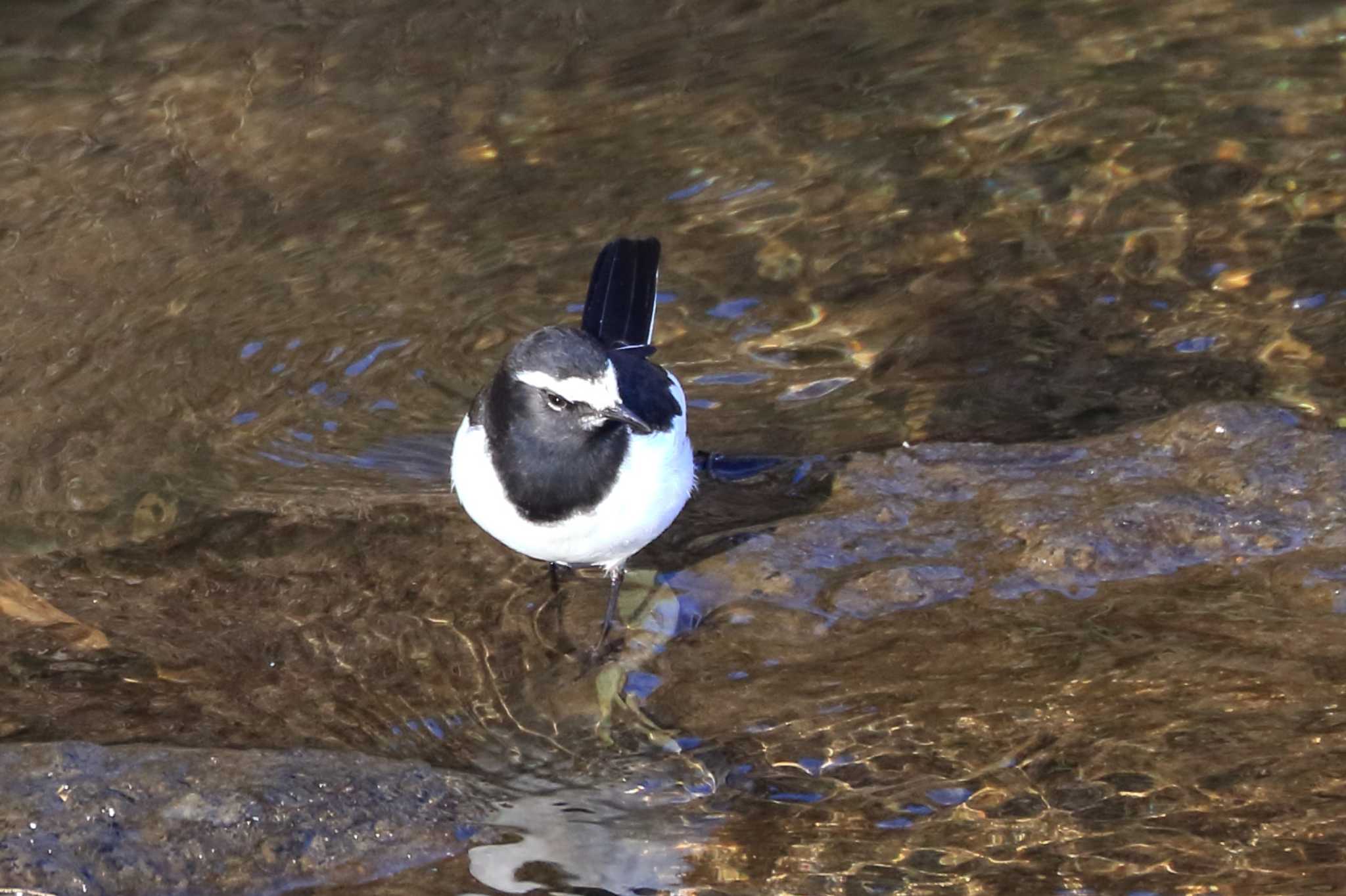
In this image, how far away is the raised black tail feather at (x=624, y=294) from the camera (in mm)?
6023

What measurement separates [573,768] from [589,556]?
2.24 ft

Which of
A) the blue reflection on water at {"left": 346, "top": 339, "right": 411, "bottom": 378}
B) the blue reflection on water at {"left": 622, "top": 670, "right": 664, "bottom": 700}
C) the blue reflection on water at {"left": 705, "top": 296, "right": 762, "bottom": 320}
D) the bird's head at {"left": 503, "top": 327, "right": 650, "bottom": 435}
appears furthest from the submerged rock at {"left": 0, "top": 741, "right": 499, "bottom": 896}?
the blue reflection on water at {"left": 705, "top": 296, "right": 762, "bottom": 320}

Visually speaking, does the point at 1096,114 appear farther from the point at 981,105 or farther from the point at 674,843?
the point at 674,843

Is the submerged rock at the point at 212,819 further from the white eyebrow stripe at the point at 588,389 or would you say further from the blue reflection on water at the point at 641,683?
the white eyebrow stripe at the point at 588,389

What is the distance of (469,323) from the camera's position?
6.94 m

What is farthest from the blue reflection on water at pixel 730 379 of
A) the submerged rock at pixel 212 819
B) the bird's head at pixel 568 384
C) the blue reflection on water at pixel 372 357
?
the submerged rock at pixel 212 819

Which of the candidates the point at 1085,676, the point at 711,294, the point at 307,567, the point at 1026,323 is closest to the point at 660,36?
the point at 711,294

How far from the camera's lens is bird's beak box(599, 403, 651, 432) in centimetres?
467

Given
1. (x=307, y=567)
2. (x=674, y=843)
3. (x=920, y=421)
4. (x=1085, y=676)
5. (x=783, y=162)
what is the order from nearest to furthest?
(x=674, y=843), (x=1085, y=676), (x=307, y=567), (x=920, y=421), (x=783, y=162)

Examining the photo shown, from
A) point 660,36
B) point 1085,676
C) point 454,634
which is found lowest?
point 1085,676

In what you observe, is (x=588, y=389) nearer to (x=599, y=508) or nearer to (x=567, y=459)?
(x=567, y=459)

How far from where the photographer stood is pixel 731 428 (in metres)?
6.36

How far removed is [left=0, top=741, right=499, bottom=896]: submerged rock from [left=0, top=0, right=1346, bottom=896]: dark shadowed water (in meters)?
0.02

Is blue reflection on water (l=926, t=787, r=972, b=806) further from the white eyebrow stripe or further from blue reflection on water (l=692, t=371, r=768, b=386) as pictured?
blue reflection on water (l=692, t=371, r=768, b=386)
